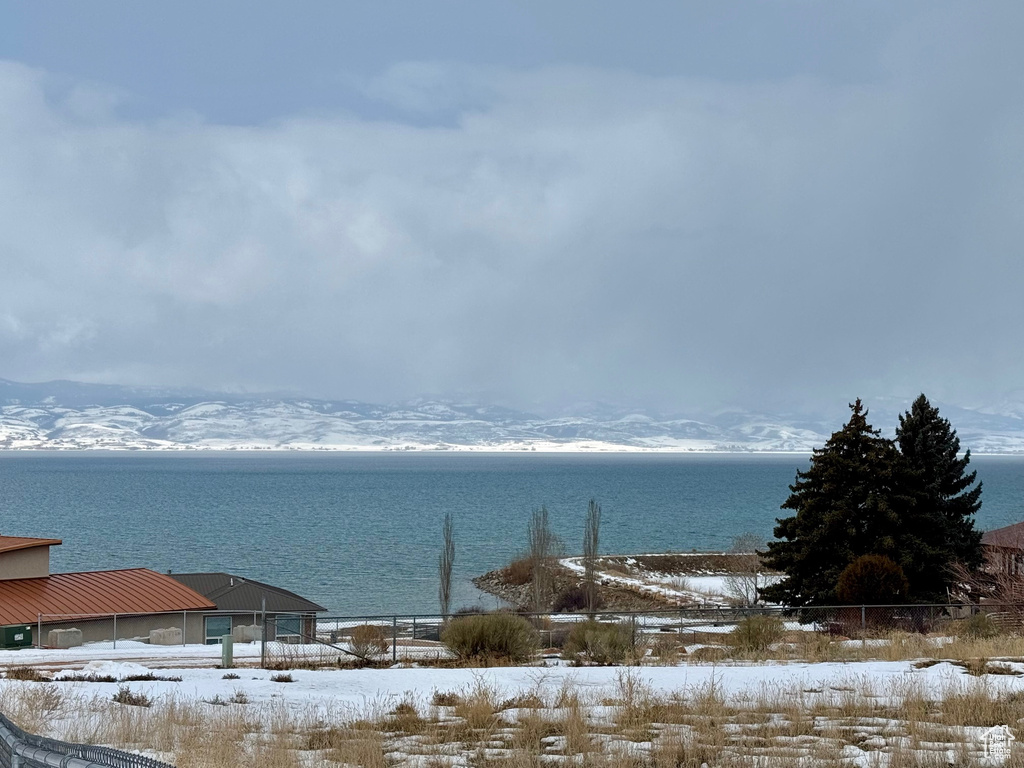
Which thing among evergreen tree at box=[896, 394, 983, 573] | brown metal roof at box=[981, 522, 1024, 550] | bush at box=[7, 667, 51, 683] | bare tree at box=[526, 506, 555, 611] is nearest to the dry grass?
bush at box=[7, 667, 51, 683]

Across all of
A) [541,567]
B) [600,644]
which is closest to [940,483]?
[600,644]

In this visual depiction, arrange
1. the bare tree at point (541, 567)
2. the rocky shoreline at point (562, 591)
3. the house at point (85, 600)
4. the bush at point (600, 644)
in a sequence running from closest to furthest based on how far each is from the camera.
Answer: the bush at point (600, 644)
the house at point (85, 600)
the rocky shoreline at point (562, 591)
the bare tree at point (541, 567)

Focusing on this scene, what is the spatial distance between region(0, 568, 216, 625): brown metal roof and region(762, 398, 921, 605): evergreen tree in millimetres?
23540

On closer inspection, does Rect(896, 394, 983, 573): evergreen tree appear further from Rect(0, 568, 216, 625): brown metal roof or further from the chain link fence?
Rect(0, 568, 216, 625): brown metal roof

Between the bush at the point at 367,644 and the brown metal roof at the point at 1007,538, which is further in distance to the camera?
the brown metal roof at the point at 1007,538

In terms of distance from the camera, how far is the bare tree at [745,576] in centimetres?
5822

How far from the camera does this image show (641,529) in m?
119

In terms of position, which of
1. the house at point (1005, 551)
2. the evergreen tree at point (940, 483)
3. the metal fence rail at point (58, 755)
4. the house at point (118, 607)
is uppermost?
the evergreen tree at point (940, 483)

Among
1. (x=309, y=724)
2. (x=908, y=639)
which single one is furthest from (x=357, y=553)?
(x=309, y=724)

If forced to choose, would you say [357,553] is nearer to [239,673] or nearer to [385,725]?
[239,673]

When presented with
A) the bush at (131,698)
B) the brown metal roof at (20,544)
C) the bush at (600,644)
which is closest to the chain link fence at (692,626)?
the bush at (600,644)

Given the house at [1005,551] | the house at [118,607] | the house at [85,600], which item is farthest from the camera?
the house at [85,600]

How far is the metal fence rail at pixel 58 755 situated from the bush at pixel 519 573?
69.6 metres

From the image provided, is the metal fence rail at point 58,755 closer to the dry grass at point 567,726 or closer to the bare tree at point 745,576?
the dry grass at point 567,726
